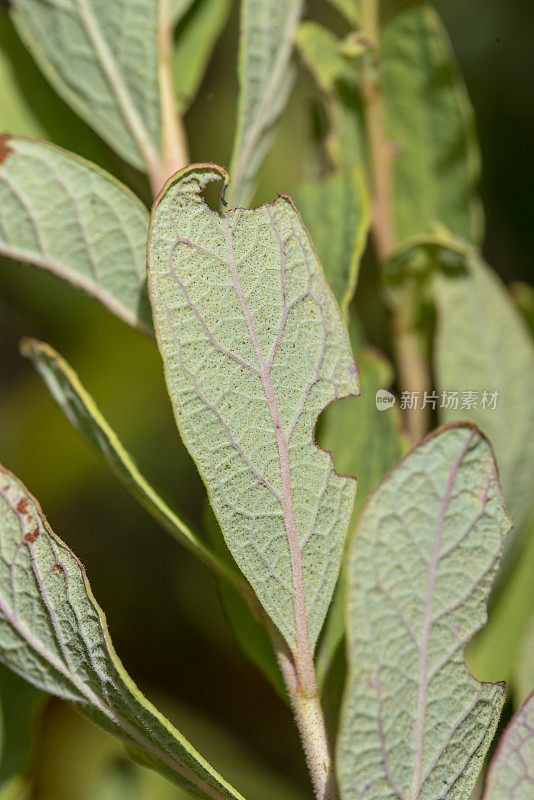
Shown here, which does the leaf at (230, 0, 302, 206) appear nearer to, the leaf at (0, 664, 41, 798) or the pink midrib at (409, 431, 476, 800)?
the pink midrib at (409, 431, 476, 800)

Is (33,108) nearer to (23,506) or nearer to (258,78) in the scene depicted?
(258,78)

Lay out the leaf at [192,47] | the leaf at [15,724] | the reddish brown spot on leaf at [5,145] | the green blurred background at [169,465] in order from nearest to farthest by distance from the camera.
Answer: the reddish brown spot on leaf at [5,145] → the leaf at [15,724] → the leaf at [192,47] → the green blurred background at [169,465]

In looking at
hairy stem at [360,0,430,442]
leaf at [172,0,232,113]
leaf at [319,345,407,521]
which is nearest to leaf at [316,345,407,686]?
leaf at [319,345,407,521]

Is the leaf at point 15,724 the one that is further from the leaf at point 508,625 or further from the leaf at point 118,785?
the leaf at point 508,625

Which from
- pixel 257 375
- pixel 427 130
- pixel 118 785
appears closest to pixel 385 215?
pixel 427 130

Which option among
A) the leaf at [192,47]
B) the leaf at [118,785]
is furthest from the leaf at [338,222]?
the leaf at [118,785]

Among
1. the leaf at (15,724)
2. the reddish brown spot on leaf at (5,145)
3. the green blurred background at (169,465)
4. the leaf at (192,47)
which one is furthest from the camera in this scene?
the green blurred background at (169,465)
